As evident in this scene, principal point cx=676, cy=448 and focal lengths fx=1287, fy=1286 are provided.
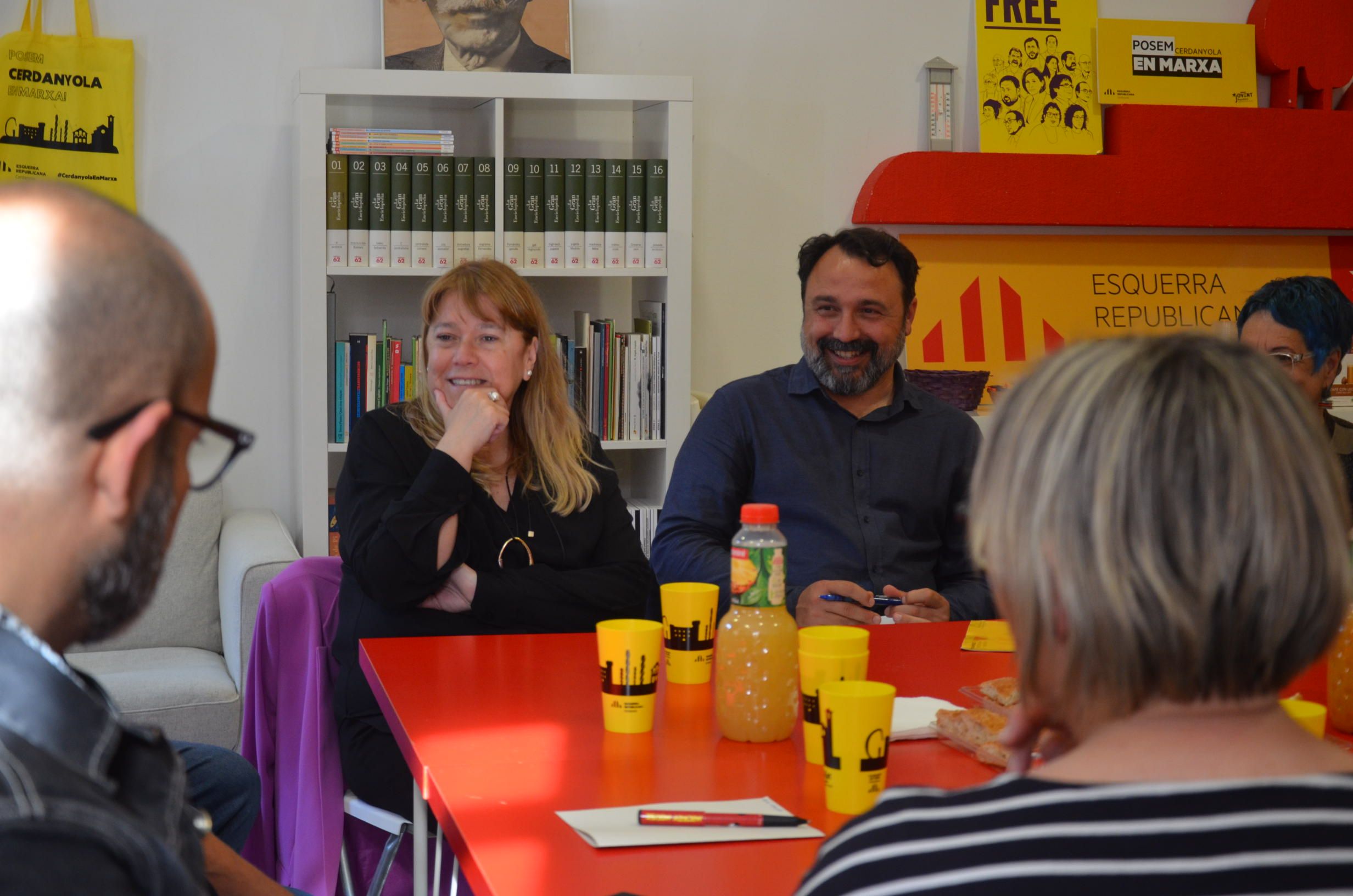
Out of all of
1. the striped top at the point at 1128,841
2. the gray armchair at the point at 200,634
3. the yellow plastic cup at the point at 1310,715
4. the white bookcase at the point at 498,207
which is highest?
the white bookcase at the point at 498,207

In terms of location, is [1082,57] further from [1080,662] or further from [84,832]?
[84,832]

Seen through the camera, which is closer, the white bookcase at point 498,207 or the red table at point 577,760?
the red table at point 577,760

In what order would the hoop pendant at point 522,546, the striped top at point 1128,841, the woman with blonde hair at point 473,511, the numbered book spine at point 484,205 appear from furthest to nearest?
the numbered book spine at point 484,205 < the hoop pendant at point 522,546 < the woman with blonde hair at point 473,511 < the striped top at point 1128,841

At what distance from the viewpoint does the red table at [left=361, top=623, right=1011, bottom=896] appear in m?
1.03

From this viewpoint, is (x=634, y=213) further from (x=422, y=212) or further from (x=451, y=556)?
(x=451, y=556)

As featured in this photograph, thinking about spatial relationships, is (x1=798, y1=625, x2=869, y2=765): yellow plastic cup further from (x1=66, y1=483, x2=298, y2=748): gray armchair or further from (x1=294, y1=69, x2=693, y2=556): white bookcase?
(x1=294, y1=69, x2=693, y2=556): white bookcase

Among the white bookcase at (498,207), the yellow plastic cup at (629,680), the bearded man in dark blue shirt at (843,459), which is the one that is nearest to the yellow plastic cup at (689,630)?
the yellow plastic cup at (629,680)

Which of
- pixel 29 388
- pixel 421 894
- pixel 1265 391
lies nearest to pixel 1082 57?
pixel 421 894

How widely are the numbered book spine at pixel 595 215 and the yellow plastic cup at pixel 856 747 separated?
2.46m

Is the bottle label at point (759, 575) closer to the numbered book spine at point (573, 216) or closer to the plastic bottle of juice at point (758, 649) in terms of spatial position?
the plastic bottle of juice at point (758, 649)

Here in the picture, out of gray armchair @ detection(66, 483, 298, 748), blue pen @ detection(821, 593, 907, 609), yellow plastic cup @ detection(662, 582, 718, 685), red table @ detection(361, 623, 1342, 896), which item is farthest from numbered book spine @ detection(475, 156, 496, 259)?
yellow plastic cup @ detection(662, 582, 718, 685)

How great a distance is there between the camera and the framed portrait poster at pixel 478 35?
137 inches

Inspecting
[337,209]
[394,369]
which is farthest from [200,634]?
[337,209]

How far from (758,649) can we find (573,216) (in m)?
2.29
